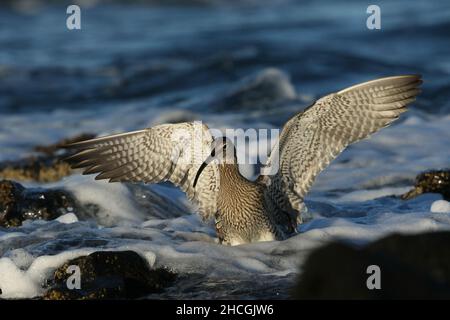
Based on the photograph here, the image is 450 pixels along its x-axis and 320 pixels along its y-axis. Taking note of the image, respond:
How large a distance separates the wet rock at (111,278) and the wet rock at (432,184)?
10.5 ft

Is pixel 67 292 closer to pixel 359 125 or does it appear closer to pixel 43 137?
pixel 359 125

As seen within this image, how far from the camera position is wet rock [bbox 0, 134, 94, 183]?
1059cm

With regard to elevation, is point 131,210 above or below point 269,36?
below

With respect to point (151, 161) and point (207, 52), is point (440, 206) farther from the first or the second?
point (207, 52)

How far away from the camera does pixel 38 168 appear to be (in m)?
11.0

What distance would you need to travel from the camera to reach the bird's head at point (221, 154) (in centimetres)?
723

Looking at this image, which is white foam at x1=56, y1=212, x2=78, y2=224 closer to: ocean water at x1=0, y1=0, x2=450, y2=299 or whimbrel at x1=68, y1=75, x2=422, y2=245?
ocean water at x1=0, y1=0, x2=450, y2=299

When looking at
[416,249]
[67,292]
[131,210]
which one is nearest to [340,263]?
[416,249]

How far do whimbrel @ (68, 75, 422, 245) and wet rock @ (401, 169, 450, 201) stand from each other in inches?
64.9

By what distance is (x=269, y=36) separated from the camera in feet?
71.3

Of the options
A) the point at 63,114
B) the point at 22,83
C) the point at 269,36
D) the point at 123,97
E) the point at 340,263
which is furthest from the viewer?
the point at 269,36

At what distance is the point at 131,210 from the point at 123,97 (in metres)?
8.57

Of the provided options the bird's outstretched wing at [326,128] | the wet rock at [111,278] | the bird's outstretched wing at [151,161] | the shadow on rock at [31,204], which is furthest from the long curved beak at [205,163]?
the shadow on rock at [31,204]

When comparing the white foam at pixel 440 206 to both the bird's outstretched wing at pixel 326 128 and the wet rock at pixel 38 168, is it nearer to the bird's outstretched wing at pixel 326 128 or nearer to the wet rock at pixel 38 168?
the bird's outstretched wing at pixel 326 128
